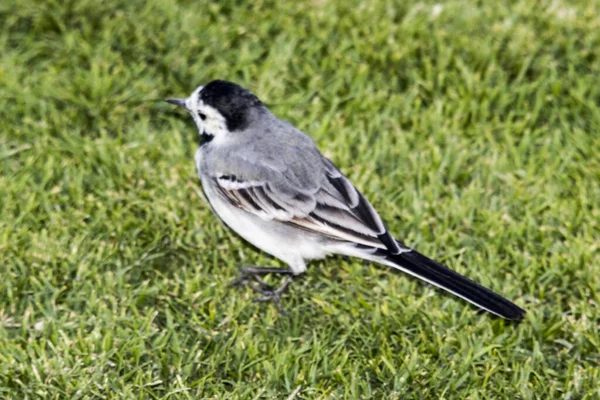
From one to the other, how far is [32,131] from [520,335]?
4.00 meters

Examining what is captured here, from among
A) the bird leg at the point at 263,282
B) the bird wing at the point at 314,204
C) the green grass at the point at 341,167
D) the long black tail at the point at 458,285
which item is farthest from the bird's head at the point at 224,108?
the long black tail at the point at 458,285

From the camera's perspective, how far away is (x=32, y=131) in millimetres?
6840

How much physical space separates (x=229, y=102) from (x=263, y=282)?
1.22 meters

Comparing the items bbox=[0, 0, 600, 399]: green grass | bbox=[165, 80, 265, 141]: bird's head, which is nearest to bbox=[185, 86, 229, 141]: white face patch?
bbox=[165, 80, 265, 141]: bird's head

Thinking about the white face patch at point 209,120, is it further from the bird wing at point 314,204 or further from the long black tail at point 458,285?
the long black tail at point 458,285

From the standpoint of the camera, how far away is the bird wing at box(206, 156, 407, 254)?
5.34 metres

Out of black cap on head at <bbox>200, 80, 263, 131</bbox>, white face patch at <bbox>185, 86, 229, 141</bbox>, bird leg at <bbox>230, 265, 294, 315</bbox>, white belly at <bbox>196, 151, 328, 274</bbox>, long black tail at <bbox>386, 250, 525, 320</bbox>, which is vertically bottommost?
bird leg at <bbox>230, 265, 294, 315</bbox>

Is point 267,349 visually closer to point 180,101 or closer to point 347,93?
point 180,101

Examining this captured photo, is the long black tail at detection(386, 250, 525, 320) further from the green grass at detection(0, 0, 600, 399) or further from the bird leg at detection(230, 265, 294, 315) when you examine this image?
the bird leg at detection(230, 265, 294, 315)

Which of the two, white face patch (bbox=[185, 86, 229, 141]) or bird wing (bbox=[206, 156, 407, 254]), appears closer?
bird wing (bbox=[206, 156, 407, 254])

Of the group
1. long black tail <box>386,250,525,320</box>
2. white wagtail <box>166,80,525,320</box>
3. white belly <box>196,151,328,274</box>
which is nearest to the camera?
long black tail <box>386,250,525,320</box>

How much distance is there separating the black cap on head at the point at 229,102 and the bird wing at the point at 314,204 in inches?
15.7

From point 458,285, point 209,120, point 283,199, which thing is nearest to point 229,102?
point 209,120

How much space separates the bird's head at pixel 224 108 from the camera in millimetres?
5785
